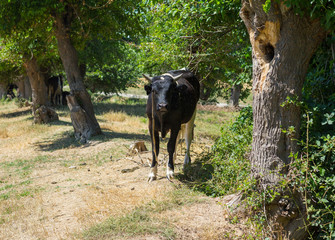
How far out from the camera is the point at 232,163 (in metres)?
5.79

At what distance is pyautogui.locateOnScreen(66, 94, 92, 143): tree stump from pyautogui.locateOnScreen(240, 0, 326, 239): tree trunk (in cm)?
863

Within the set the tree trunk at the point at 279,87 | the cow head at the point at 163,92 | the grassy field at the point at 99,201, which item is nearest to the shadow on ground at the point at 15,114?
the grassy field at the point at 99,201

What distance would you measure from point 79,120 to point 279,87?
9289 mm

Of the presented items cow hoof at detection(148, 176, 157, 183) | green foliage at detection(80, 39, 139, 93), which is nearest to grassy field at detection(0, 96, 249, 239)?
cow hoof at detection(148, 176, 157, 183)

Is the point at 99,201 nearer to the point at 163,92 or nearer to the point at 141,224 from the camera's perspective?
the point at 141,224

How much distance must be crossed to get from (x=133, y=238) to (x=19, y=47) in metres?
11.6

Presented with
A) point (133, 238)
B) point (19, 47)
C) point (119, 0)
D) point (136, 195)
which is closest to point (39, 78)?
point (19, 47)

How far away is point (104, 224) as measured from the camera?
16.3ft

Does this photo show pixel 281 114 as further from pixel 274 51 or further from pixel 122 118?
pixel 122 118

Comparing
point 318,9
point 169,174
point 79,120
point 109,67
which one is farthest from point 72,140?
point 109,67

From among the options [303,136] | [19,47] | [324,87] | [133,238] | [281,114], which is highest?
[19,47]

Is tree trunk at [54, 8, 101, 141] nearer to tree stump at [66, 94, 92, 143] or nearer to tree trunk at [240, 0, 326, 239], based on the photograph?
tree stump at [66, 94, 92, 143]

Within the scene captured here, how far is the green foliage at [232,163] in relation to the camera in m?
5.44

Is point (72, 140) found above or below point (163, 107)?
below
